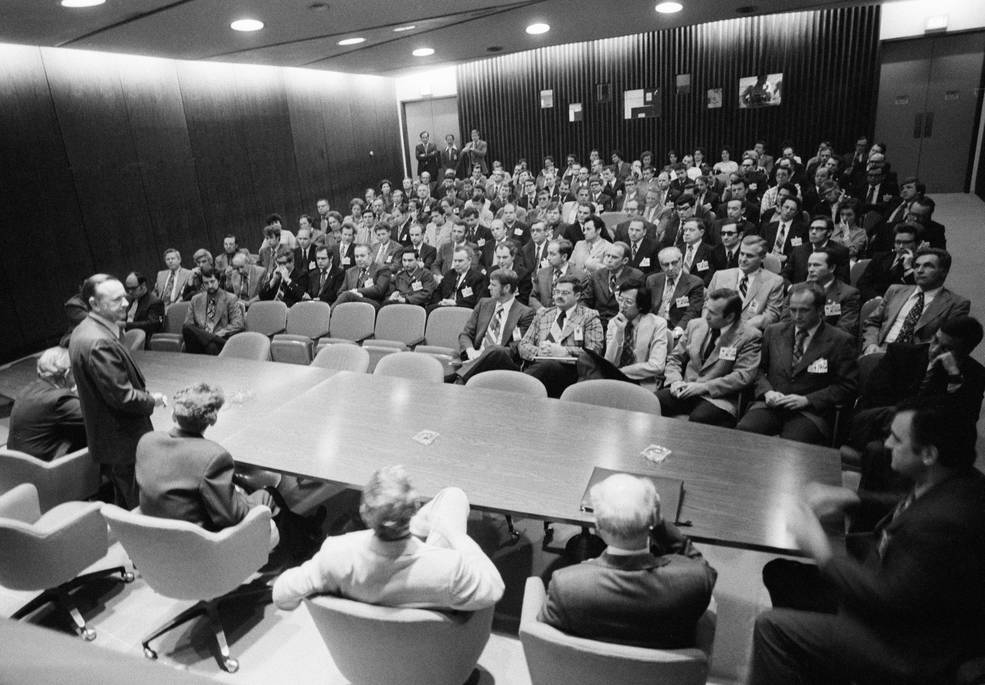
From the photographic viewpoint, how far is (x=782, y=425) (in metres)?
4.09

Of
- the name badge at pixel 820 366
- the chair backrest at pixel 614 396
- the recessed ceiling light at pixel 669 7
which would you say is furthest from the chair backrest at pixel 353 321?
the recessed ceiling light at pixel 669 7

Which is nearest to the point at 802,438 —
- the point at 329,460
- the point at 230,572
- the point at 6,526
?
the point at 329,460

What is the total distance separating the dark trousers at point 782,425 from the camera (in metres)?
3.92

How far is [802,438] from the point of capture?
390 centimetres

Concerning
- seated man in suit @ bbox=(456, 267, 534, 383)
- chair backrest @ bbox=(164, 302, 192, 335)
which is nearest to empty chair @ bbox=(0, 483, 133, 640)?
seated man in suit @ bbox=(456, 267, 534, 383)

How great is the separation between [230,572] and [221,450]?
1.72 ft

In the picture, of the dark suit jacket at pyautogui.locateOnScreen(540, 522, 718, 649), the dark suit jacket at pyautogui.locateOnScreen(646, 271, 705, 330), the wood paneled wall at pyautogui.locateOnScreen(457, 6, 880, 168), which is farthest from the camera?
the wood paneled wall at pyautogui.locateOnScreen(457, 6, 880, 168)

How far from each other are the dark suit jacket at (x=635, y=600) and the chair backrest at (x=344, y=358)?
9.91 ft

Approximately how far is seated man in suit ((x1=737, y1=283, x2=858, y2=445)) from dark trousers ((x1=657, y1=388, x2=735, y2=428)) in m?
0.14

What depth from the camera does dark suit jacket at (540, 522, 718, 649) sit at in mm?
1937

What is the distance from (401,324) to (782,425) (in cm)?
335

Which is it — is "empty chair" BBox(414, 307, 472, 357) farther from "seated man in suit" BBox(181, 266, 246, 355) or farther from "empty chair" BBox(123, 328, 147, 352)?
"empty chair" BBox(123, 328, 147, 352)

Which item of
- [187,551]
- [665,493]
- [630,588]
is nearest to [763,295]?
[665,493]

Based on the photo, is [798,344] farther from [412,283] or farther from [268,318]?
[268,318]
